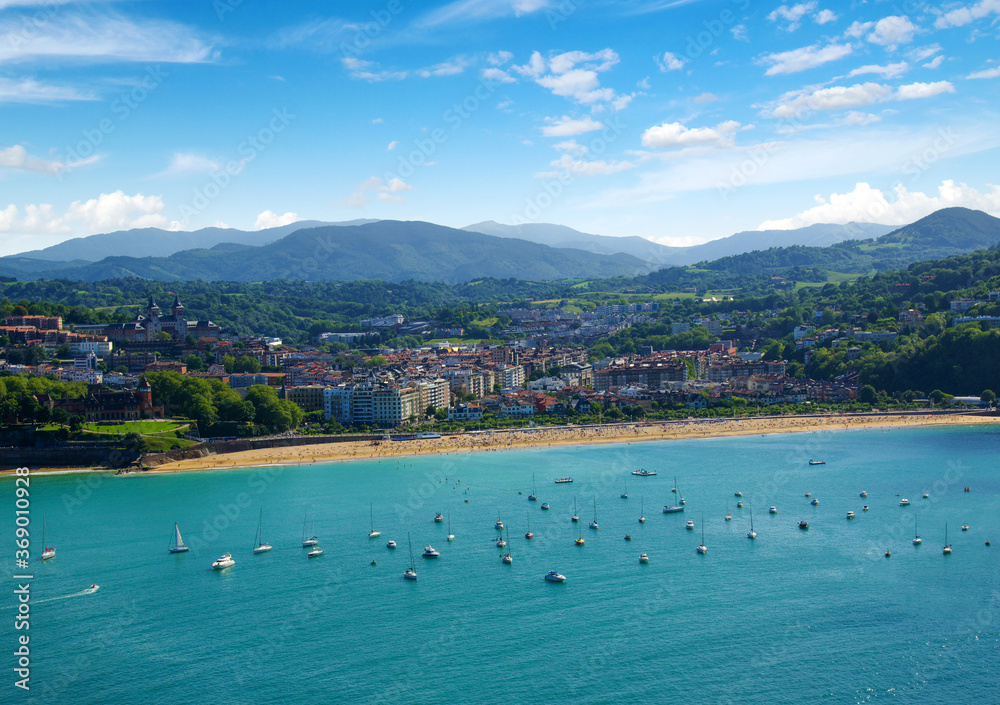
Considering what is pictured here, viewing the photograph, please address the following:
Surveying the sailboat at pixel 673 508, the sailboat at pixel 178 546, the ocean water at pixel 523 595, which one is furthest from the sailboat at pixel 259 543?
the sailboat at pixel 673 508

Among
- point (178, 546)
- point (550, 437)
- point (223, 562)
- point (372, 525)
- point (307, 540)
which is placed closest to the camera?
point (223, 562)

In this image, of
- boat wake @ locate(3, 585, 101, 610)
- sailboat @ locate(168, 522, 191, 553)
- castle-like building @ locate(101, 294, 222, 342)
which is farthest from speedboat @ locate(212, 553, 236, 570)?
castle-like building @ locate(101, 294, 222, 342)

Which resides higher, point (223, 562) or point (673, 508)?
point (223, 562)

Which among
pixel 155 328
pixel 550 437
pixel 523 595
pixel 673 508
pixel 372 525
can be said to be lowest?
pixel 523 595

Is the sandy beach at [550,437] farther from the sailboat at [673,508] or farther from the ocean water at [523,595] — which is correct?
the sailboat at [673,508]

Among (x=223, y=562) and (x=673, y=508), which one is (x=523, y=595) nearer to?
(x=223, y=562)

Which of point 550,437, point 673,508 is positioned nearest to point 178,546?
point 673,508

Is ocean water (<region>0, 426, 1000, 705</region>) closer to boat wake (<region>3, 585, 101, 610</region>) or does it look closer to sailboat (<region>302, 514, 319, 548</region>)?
boat wake (<region>3, 585, 101, 610</region>)
